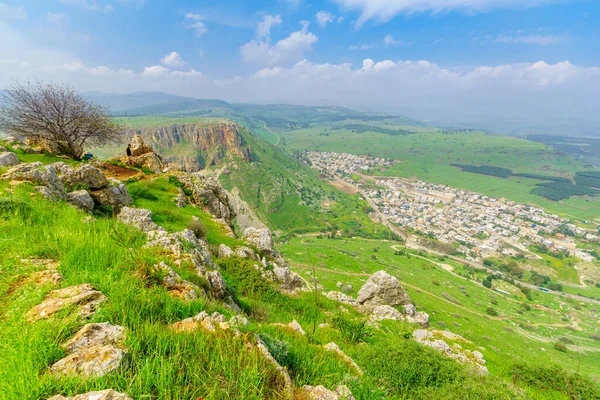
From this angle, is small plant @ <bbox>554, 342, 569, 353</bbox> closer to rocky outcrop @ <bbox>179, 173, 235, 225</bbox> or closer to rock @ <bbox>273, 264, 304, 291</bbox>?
rock @ <bbox>273, 264, 304, 291</bbox>

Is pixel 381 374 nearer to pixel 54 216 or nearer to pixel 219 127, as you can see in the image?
pixel 54 216

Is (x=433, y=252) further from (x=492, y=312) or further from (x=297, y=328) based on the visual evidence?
(x=297, y=328)

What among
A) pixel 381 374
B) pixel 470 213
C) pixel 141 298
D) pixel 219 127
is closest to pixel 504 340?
pixel 381 374

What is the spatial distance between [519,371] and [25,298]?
2016 centimetres

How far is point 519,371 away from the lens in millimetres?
13078

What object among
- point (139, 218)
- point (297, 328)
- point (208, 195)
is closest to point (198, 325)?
point (297, 328)

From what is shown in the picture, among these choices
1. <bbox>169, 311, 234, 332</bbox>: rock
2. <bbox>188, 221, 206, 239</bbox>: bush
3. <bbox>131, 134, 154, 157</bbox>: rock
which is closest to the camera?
<bbox>169, 311, 234, 332</bbox>: rock

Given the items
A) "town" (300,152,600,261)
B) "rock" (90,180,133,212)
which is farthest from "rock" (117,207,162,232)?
"town" (300,152,600,261)

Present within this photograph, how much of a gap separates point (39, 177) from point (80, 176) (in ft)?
11.2

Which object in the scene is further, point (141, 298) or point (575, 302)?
point (575, 302)

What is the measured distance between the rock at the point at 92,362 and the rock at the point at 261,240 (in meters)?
17.5

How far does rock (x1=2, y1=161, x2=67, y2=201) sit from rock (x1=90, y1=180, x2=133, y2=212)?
337 centimetres

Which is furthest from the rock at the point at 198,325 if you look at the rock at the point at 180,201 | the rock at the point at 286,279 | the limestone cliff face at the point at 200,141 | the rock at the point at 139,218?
the limestone cliff face at the point at 200,141

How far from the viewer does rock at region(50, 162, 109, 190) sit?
42.6 ft
